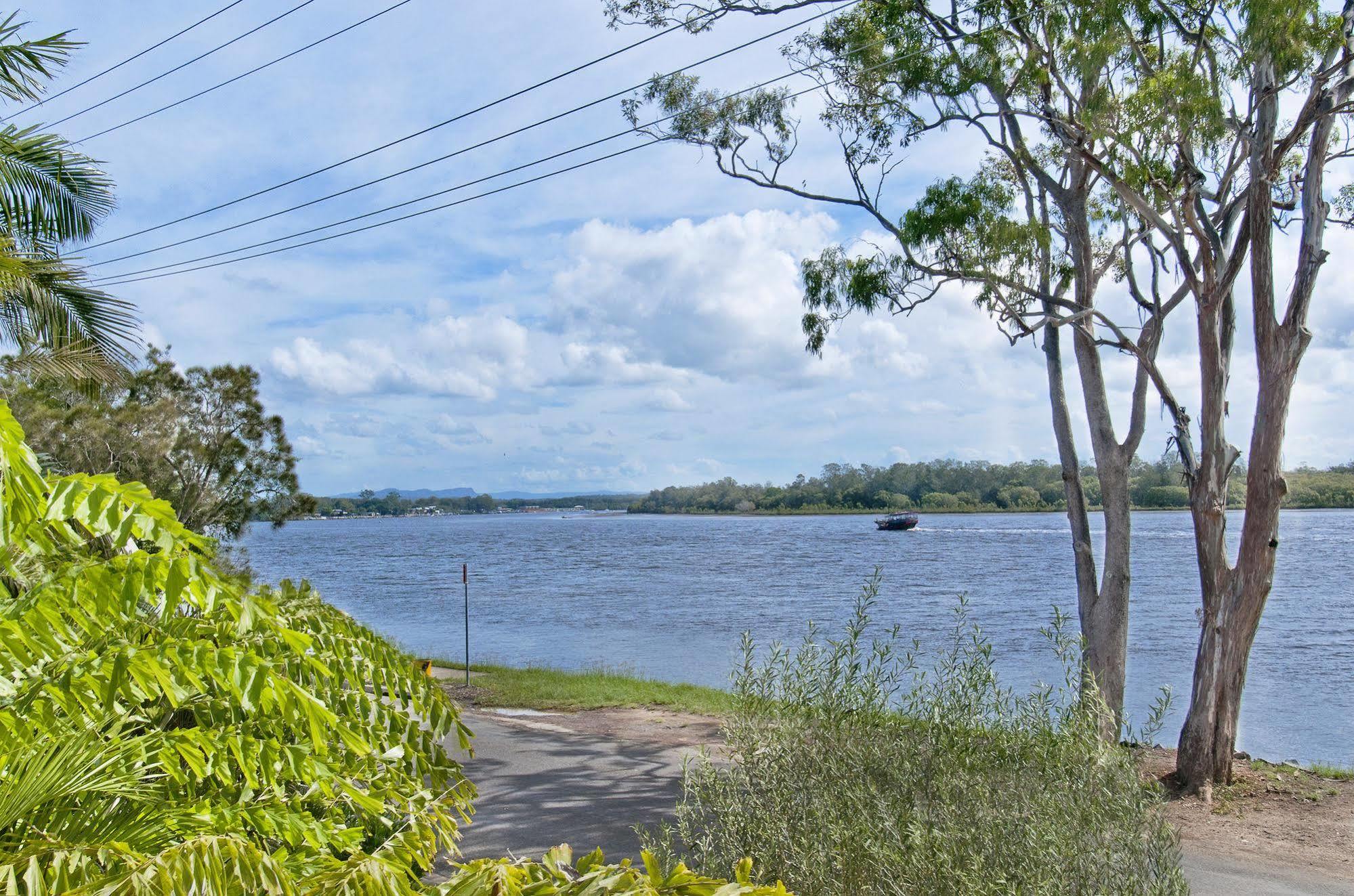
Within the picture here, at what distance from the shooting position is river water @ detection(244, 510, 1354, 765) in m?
22.3

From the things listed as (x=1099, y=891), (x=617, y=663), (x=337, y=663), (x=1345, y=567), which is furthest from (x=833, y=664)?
(x=1345, y=567)

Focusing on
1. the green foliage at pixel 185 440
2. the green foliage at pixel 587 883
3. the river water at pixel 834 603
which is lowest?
the river water at pixel 834 603

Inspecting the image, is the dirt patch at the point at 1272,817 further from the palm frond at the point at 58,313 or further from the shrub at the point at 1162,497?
the shrub at the point at 1162,497

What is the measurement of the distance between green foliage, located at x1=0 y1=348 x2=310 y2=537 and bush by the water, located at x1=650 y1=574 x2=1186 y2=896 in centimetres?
1646

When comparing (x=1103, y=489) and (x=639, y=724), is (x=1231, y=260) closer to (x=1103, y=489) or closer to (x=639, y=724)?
(x=1103, y=489)

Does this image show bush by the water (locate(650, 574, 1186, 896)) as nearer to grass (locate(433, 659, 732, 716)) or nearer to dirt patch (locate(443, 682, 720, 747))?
dirt patch (locate(443, 682, 720, 747))

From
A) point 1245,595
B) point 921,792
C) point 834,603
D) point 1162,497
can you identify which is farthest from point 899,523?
point 921,792

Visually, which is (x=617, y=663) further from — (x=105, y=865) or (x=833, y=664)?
(x=105, y=865)

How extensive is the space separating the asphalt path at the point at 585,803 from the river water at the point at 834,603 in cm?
390

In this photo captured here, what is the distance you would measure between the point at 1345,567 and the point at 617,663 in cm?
4833

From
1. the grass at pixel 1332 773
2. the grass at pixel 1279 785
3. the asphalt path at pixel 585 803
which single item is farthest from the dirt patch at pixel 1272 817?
the asphalt path at pixel 585 803

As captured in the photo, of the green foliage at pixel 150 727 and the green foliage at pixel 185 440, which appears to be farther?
the green foliage at pixel 185 440

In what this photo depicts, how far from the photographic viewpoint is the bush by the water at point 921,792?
4.11m

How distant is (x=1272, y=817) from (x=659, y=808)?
18.1 feet
